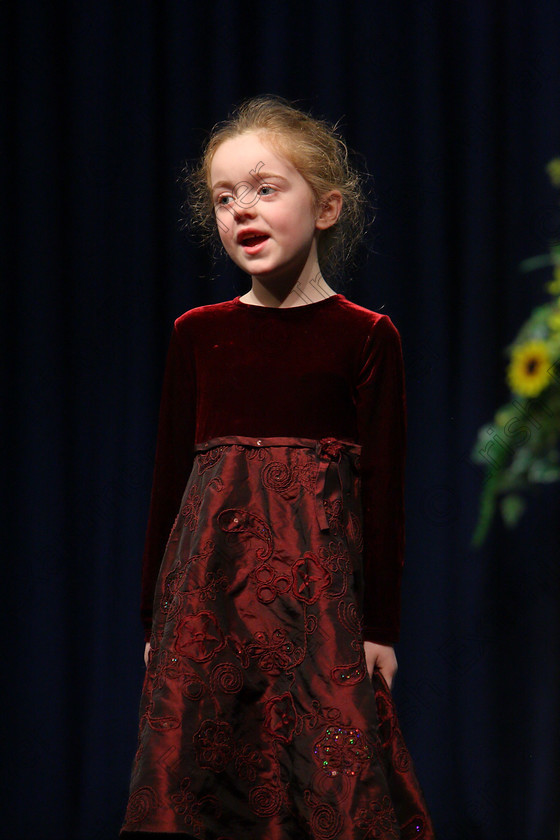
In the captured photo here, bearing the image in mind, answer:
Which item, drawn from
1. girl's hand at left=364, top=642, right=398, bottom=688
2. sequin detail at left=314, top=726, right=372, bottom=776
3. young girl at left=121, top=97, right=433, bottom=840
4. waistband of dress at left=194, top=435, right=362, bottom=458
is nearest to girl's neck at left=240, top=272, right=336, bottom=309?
young girl at left=121, top=97, right=433, bottom=840

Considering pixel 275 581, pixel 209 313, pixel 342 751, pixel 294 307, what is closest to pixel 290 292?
pixel 294 307

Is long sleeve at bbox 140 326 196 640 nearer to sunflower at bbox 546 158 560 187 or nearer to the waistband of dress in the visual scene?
the waistband of dress

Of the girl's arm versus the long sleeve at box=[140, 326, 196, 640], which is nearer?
the girl's arm

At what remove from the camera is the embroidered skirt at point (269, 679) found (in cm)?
127

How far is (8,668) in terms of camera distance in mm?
2211

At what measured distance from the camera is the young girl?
1291mm

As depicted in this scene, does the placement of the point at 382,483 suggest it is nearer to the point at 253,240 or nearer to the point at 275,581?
the point at 275,581

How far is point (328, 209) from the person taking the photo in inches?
59.8

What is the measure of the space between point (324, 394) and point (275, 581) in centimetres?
27

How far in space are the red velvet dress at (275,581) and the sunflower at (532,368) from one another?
28 centimetres

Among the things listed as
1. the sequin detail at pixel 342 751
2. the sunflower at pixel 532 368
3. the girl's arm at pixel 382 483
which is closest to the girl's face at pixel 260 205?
the girl's arm at pixel 382 483

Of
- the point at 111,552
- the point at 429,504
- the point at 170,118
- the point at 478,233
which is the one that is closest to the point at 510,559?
the point at 429,504

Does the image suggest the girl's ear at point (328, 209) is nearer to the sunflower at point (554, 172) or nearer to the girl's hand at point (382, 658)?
the girl's hand at point (382, 658)

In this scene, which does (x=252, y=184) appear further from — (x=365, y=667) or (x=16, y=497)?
(x=16, y=497)
